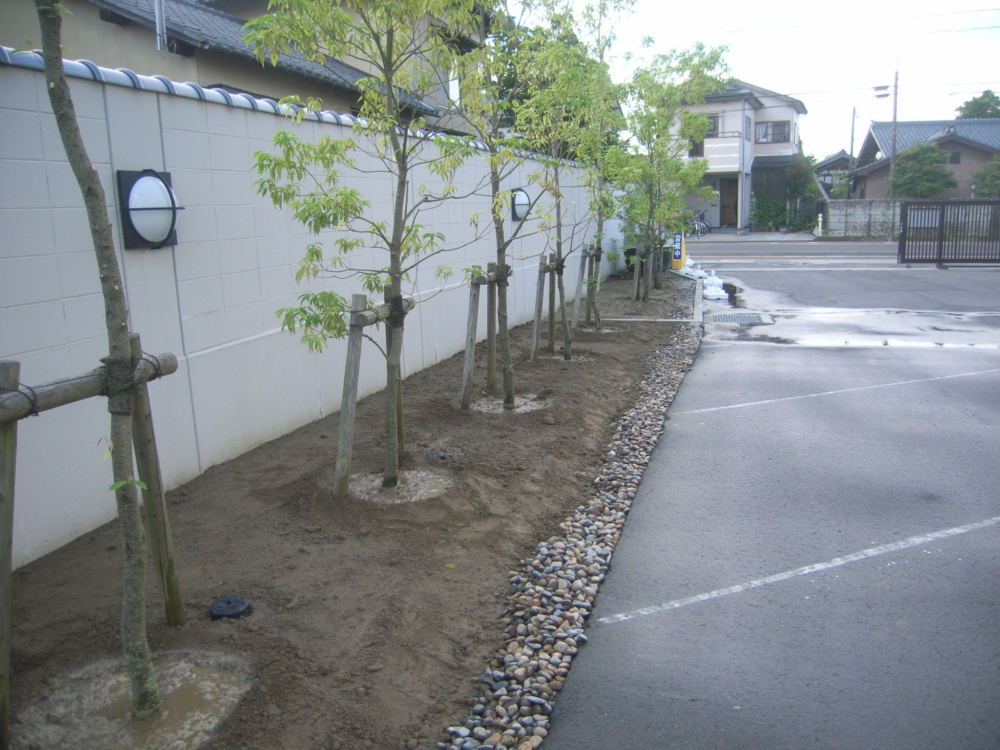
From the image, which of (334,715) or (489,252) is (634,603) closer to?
(334,715)

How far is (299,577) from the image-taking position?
4.46 meters

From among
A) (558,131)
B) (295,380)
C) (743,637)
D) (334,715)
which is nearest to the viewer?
(334,715)

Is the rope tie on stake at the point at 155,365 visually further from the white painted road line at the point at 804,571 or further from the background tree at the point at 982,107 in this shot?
the background tree at the point at 982,107

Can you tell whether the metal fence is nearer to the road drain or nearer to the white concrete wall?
the road drain

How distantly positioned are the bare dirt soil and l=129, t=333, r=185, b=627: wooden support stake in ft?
0.52

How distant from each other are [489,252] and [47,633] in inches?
351

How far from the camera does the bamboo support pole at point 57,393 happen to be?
115 inches

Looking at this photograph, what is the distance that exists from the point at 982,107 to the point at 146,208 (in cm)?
5945

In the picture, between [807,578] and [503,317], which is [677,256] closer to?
[503,317]

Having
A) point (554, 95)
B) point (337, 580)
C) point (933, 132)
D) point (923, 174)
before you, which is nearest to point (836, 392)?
point (554, 95)

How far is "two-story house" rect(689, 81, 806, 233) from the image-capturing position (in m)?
45.6

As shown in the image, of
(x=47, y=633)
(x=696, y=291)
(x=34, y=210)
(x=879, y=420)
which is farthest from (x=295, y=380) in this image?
(x=696, y=291)

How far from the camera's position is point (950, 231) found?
26.9 meters

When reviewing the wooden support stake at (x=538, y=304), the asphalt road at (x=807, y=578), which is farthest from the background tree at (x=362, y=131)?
the wooden support stake at (x=538, y=304)
